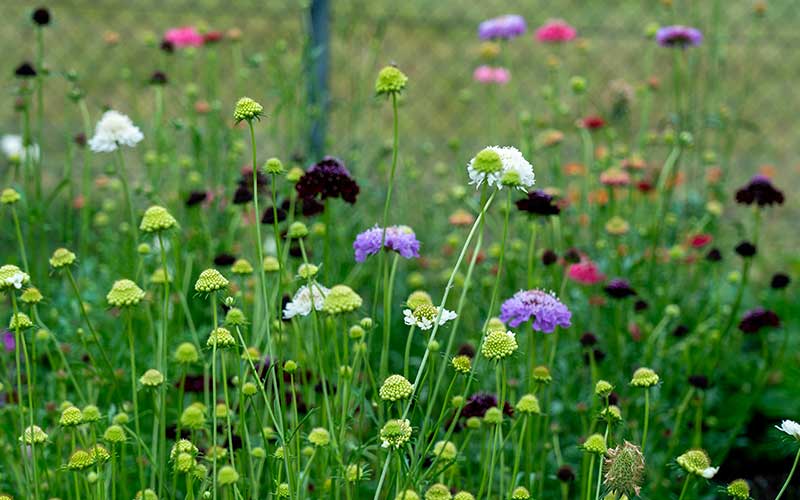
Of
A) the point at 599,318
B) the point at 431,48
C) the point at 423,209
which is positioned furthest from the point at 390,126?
the point at 599,318

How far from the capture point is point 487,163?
5.33 feet

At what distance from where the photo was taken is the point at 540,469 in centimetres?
230

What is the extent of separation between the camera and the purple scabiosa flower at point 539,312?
2.01 m

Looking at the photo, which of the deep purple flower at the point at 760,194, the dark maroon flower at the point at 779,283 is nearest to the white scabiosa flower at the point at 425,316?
the deep purple flower at the point at 760,194

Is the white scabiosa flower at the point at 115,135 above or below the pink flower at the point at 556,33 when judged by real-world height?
below

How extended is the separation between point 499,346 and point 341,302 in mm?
281

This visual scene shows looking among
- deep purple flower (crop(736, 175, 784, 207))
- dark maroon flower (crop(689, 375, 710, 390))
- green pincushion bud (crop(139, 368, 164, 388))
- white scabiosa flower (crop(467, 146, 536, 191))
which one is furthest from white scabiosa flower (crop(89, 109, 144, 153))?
deep purple flower (crop(736, 175, 784, 207))

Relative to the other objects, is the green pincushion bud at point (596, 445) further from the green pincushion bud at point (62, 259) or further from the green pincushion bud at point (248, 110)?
the green pincushion bud at point (62, 259)

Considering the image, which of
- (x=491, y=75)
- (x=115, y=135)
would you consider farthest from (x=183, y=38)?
(x=115, y=135)

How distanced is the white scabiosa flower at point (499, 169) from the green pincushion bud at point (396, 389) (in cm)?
35

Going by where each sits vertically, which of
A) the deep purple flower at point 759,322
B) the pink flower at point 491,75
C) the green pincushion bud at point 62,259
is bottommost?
the deep purple flower at point 759,322

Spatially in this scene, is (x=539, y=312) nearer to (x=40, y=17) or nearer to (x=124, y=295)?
(x=124, y=295)

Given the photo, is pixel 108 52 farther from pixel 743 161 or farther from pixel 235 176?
pixel 743 161

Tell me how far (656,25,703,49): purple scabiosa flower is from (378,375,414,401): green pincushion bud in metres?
2.16
